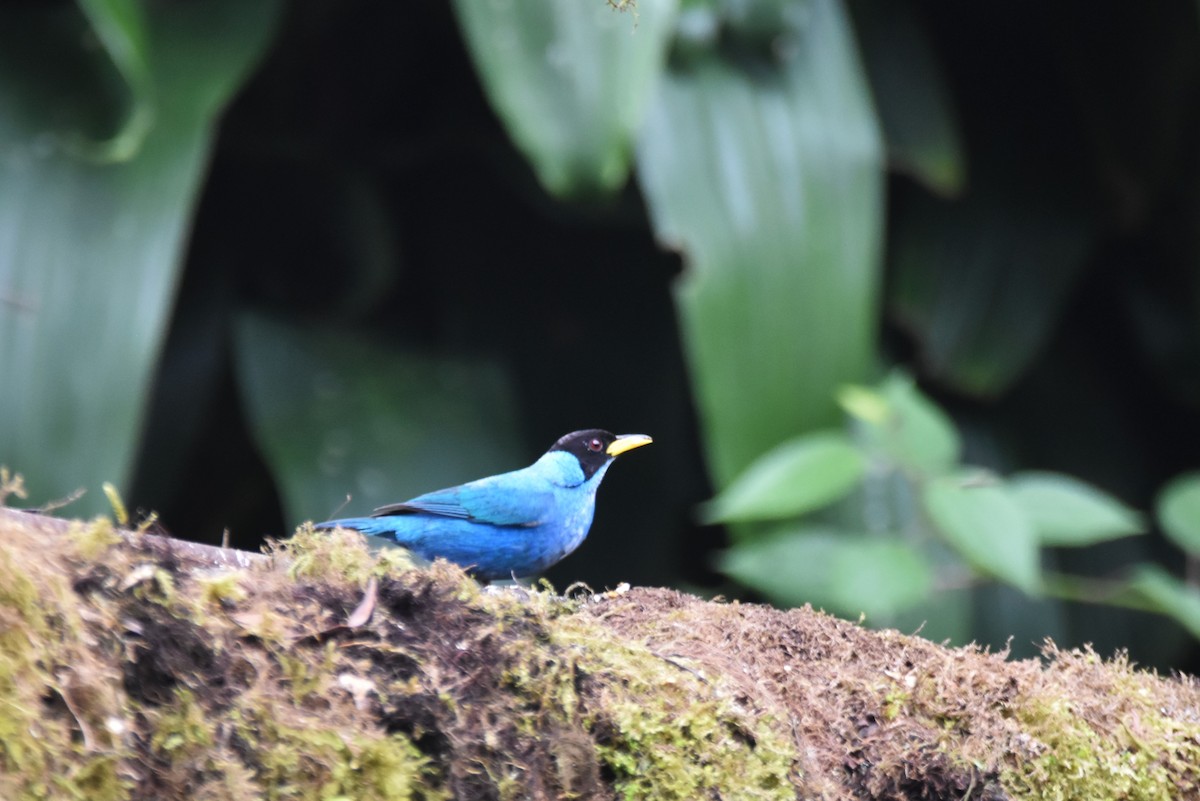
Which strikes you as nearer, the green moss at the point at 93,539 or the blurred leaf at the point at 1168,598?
the green moss at the point at 93,539

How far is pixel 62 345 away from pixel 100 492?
0.42 metres

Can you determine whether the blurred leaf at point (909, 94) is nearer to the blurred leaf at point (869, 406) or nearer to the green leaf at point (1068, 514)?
the blurred leaf at point (869, 406)

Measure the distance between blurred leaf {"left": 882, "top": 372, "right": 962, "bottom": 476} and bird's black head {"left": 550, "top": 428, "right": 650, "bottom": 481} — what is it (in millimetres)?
751

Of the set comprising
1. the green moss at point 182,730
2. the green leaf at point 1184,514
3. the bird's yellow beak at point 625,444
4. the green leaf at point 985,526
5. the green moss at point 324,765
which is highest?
the green moss at point 182,730

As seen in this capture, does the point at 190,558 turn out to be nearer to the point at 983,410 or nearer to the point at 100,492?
the point at 100,492

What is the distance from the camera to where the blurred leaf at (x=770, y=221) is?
3.73 metres

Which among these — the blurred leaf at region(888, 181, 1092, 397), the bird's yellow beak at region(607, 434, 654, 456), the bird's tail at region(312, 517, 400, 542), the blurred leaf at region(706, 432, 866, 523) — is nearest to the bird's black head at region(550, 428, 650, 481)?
the bird's yellow beak at region(607, 434, 654, 456)

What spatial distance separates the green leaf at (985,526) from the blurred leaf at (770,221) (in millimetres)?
525

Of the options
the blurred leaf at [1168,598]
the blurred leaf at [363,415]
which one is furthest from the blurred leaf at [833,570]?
the blurred leaf at [363,415]

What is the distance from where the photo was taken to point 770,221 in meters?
3.88

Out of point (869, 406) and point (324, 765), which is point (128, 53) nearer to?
point (869, 406)

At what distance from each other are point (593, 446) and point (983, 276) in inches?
81.7

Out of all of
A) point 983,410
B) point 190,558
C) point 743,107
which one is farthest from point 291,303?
point 190,558

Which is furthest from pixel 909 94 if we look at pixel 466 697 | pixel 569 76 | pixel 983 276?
pixel 466 697
